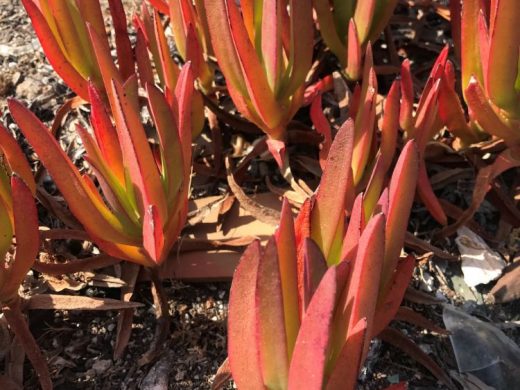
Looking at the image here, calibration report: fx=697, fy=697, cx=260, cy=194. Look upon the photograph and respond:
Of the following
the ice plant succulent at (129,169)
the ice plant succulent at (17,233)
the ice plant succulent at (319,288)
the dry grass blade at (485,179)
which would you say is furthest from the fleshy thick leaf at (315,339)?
the dry grass blade at (485,179)

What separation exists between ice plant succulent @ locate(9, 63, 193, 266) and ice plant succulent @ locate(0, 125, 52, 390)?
0.06 metres

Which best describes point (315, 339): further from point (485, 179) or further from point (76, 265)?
point (485, 179)

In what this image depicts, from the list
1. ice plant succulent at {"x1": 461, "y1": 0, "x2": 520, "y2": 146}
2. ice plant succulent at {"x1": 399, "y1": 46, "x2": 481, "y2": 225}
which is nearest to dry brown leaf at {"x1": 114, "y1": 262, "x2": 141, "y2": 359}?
ice plant succulent at {"x1": 399, "y1": 46, "x2": 481, "y2": 225}

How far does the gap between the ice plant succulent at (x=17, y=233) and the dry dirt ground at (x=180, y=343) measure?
0.13 meters

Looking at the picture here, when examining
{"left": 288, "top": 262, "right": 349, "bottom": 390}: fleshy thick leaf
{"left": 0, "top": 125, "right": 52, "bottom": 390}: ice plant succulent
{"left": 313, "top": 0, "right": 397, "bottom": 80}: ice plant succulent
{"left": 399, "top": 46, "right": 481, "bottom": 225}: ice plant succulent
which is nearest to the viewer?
{"left": 288, "top": 262, "right": 349, "bottom": 390}: fleshy thick leaf

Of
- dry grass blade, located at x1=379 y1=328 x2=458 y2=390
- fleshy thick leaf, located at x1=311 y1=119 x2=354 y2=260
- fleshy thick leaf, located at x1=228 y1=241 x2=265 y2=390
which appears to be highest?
fleshy thick leaf, located at x1=311 y1=119 x2=354 y2=260

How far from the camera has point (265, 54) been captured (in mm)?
1135

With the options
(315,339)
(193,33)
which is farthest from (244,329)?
(193,33)

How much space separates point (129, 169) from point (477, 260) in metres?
0.71

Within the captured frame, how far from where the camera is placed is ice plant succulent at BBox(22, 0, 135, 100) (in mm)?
1154

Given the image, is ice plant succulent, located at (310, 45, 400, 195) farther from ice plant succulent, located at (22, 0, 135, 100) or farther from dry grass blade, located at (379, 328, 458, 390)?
ice plant succulent, located at (22, 0, 135, 100)

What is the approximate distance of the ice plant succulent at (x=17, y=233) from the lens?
0.91m

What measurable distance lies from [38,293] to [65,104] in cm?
43

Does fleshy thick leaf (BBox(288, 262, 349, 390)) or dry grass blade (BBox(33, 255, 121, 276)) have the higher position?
fleshy thick leaf (BBox(288, 262, 349, 390))
